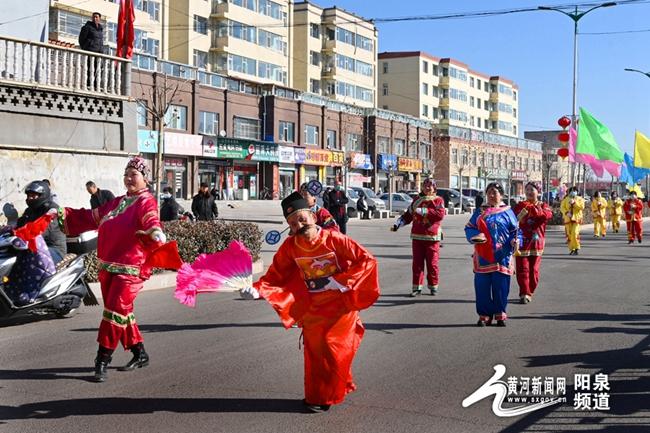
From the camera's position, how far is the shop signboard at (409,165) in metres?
68.6

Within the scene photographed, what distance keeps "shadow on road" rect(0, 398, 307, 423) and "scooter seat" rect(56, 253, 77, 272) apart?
359cm

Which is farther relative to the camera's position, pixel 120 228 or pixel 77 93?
pixel 77 93

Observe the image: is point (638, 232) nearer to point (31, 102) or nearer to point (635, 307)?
point (635, 307)

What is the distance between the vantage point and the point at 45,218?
6828 millimetres

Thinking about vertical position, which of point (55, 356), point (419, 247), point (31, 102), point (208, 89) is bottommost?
point (55, 356)

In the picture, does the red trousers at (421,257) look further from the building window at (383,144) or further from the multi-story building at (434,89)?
the multi-story building at (434,89)

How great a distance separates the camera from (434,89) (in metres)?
85.9

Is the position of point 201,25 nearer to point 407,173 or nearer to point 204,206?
point 407,173

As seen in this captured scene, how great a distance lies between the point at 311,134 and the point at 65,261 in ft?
163

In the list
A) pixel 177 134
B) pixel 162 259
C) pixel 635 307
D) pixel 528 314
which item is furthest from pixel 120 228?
pixel 177 134

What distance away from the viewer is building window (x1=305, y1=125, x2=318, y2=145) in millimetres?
57594

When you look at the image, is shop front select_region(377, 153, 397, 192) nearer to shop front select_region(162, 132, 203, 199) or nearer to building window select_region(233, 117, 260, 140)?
building window select_region(233, 117, 260, 140)

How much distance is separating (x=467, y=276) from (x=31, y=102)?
946cm

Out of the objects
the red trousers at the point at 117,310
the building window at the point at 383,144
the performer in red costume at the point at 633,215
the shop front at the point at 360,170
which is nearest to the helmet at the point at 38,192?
the red trousers at the point at 117,310
